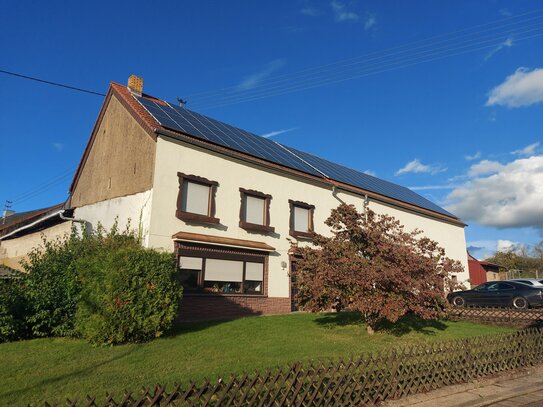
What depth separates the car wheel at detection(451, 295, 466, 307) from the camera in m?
20.5

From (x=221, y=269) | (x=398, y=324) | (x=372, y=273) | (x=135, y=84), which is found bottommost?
(x=398, y=324)

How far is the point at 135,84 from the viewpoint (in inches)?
813

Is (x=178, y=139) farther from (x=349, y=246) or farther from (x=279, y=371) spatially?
(x=279, y=371)

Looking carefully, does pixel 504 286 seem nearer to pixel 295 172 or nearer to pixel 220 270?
pixel 295 172

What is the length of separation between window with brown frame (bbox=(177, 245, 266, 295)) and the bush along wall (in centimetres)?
352

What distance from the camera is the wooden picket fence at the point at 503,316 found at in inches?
593

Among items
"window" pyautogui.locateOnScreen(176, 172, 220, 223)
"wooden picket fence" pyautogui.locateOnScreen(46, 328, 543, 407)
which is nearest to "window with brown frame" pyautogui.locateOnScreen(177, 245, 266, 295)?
"window" pyautogui.locateOnScreen(176, 172, 220, 223)

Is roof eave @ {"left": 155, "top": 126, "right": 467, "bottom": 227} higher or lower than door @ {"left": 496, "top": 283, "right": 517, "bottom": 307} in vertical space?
higher

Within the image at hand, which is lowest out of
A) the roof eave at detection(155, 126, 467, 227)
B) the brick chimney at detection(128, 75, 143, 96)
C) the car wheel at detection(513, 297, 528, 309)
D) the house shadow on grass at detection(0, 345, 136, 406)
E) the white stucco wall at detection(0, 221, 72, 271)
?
the house shadow on grass at detection(0, 345, 136, 406)

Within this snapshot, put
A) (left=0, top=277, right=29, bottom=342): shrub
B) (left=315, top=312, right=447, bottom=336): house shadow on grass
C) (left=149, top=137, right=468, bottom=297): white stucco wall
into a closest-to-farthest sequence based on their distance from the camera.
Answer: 1. (left=0, top=277, right=29, bottom=342): shrub
2. (left=315, top=312, right=447, bottom=336): house shadow on grass
3. (left=149, top=137, right=468, bottom=297): white stucco wall

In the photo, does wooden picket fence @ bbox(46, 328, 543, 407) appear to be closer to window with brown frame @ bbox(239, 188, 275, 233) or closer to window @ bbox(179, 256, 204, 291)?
window @ bbox(179, 256, 204, 291)

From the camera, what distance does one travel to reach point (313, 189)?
68.8 ft

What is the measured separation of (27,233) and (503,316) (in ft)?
80.7

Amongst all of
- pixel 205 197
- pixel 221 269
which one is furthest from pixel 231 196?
pixel 221 269
